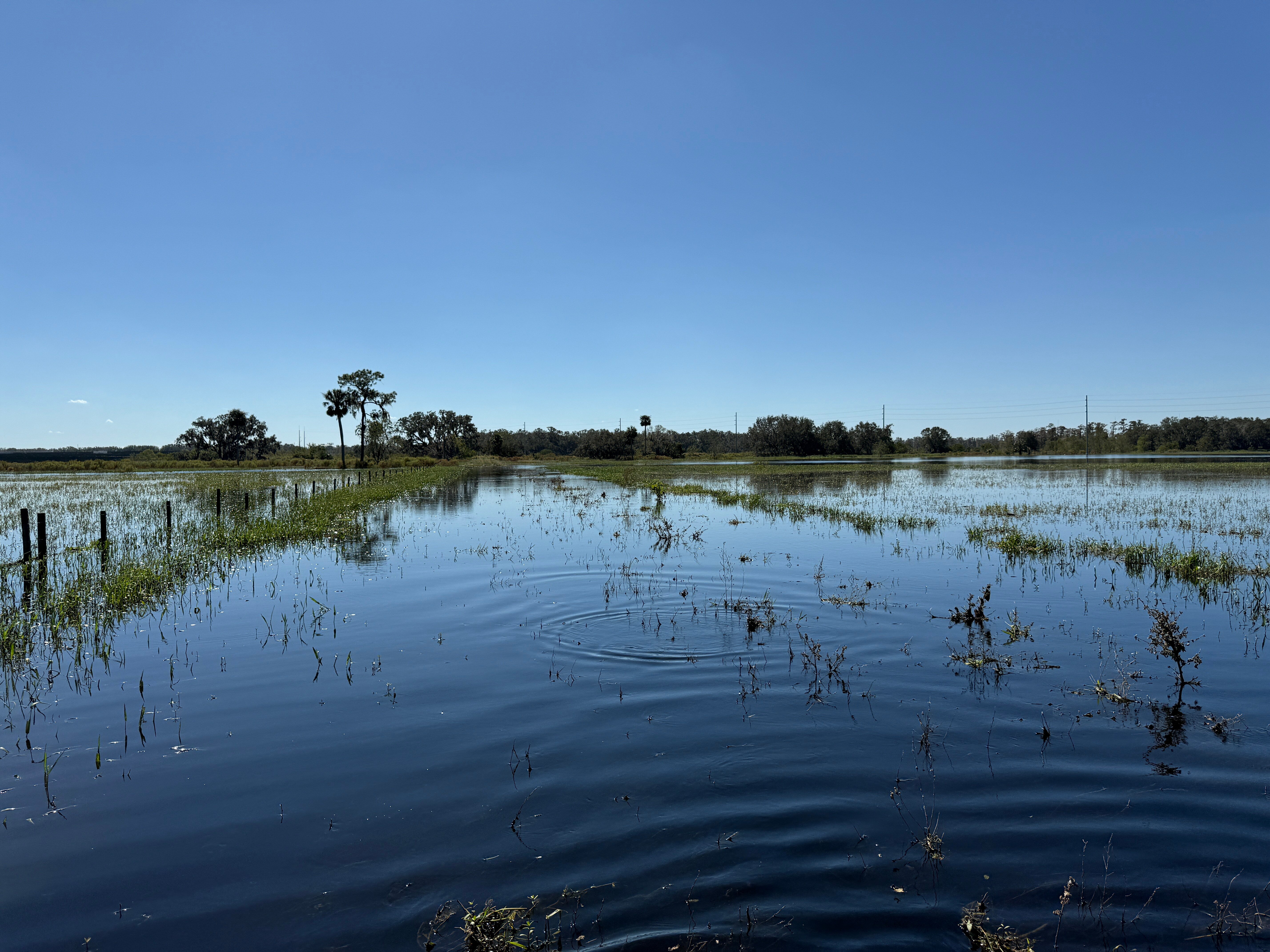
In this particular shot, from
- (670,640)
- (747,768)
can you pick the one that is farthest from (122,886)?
(670,640)

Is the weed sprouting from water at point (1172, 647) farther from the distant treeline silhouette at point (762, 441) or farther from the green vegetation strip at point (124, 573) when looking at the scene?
the distant treeline silhouette at point (762, 441)

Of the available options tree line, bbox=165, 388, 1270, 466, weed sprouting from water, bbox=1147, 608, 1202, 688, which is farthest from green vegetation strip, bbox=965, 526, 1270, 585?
tree line, bbox=165, 388, 1270, 466

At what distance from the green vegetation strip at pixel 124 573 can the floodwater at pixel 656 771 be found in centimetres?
80

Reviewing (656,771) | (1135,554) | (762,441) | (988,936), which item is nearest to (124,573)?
(656,771)

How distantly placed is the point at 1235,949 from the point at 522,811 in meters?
4.75

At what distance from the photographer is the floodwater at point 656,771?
441 cm

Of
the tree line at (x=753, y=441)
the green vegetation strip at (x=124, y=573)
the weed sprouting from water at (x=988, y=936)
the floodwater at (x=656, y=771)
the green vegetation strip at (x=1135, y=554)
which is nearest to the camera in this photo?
the weed sprouting from water at (x=988, y=936)

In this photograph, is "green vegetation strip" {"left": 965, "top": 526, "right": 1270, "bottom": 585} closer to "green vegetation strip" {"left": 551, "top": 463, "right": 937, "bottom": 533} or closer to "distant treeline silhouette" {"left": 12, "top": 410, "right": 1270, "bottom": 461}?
"green vegetation strip" {"left": 551, "top": 463, "right": 937, "bottom": 533}

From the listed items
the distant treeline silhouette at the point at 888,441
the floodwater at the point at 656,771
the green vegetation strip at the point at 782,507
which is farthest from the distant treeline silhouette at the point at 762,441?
the floodwater at the point at 656,771

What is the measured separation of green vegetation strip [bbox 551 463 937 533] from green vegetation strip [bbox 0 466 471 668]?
16.1 meters

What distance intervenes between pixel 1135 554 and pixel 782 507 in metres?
13.7

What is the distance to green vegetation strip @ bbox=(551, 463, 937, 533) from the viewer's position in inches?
919

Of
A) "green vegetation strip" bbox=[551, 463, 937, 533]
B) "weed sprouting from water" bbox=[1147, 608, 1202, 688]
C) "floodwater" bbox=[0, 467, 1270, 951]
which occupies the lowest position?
"floodwater" bbox=[0, 467, 1270, 951]

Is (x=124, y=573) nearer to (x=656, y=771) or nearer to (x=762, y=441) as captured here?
(x=656, y=771)
